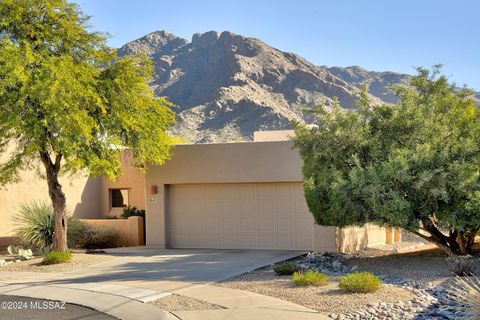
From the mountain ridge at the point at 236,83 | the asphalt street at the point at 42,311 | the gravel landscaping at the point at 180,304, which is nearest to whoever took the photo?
the asphalt street at the point at 42,311

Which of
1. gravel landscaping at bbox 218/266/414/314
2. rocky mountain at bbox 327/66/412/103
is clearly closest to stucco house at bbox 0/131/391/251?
gravel landscaping at bbox 218/266/414/314

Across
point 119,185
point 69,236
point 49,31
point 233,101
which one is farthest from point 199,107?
point 49,31

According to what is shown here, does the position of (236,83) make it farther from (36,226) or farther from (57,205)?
(57,205)

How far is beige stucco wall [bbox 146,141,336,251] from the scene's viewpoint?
1992cm

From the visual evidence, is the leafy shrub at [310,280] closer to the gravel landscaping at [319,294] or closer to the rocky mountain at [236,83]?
the gravel landscaping at [319,294]

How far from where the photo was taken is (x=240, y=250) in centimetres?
2036

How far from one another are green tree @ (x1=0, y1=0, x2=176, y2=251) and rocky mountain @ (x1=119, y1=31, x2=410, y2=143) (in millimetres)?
35491

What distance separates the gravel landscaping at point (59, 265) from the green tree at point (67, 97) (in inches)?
33.6

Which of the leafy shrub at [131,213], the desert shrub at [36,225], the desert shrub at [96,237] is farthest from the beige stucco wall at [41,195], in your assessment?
the leafy shrub at [131,213]

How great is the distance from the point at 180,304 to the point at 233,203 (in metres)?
10.0

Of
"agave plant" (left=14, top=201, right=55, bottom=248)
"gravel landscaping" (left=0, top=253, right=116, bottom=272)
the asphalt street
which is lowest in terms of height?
the asphalt street

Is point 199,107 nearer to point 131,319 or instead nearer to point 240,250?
point 240,250

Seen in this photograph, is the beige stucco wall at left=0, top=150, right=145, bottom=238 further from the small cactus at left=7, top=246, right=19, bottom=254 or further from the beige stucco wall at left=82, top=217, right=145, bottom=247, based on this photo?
the small cactus at left=7, top=246, right=19, bottom=254

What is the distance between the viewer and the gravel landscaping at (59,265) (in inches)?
635
